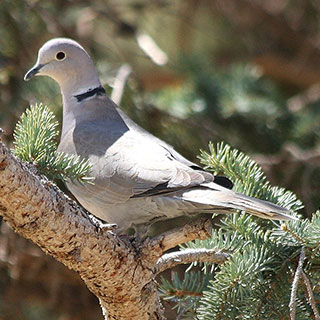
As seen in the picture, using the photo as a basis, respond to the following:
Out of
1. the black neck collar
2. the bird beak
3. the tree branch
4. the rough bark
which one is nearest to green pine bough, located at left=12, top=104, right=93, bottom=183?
the rough bark

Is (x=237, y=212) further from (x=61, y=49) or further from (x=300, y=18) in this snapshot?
(x=300, y=18)

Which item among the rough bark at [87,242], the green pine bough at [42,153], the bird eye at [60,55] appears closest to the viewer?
the rough bark at [87,242]

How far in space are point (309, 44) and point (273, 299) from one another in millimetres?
3021

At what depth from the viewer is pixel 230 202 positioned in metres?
1.89

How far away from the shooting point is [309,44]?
4543 mm

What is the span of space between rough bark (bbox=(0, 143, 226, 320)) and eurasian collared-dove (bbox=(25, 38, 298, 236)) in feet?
0.59

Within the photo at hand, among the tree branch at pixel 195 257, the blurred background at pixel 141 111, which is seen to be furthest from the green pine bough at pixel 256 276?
the blurred background at pixel 141 111

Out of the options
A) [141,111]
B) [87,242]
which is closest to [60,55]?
[141,111]

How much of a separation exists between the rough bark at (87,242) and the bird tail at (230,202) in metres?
0.09

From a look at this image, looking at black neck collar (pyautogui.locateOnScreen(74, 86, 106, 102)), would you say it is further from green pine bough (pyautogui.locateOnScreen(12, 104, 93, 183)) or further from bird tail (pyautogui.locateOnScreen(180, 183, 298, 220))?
green pine bough (pyautogui.locateOnScreen(12, 104, 93, 183))

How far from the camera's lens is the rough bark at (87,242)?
5.33ft

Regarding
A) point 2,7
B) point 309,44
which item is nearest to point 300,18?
point 309,44

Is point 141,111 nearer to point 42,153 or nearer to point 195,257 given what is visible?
point 195,257

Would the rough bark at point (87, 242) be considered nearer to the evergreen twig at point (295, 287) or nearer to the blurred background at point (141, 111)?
the evergreen twig at point (295, 287)
